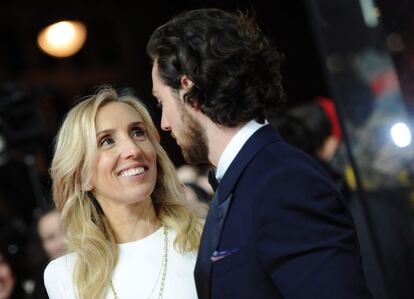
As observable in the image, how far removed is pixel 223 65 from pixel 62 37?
203 inches

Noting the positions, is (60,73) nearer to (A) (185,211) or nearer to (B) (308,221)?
(A) (185,211)

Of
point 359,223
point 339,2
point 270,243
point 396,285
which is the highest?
point 339,2

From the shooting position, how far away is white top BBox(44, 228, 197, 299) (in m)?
2.26

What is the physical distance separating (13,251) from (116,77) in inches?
144

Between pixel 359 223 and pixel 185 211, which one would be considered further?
pixel 359 223

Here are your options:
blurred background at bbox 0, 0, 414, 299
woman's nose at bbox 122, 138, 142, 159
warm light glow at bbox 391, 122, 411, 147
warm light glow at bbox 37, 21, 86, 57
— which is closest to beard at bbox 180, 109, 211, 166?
woman's nose at bbox 122, 138, 142, 159

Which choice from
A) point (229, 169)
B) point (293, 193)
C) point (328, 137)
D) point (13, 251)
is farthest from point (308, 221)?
point (13, 251)

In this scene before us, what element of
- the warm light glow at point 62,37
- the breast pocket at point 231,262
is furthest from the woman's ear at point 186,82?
the warm light glow at point 62,37

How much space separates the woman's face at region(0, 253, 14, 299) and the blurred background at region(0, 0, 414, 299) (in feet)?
0.08

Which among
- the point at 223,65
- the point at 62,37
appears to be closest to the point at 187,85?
the point at 223,65

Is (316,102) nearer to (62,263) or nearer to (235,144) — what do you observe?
(62,263)

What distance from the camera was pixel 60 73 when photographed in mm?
7465

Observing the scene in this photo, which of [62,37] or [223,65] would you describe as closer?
[223,65]

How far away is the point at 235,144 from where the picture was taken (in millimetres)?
1805
